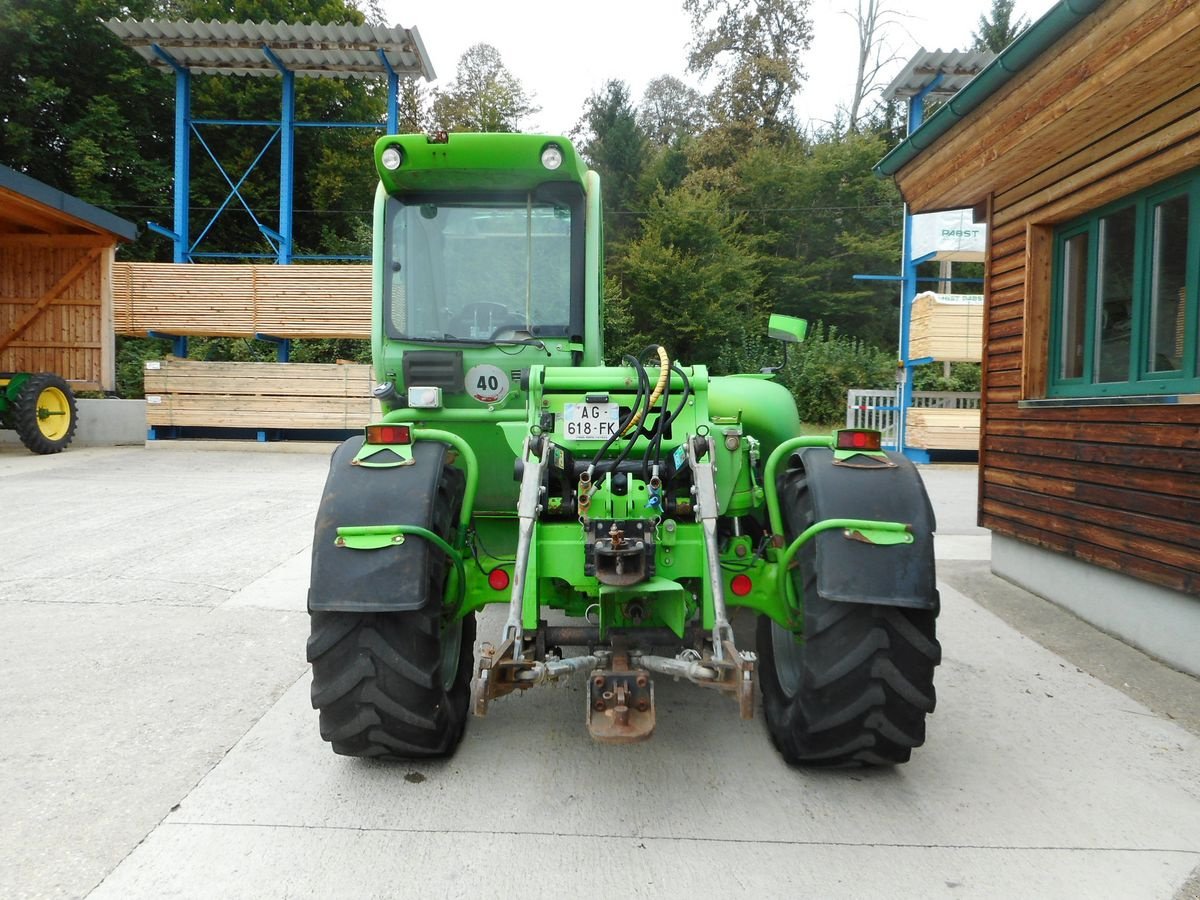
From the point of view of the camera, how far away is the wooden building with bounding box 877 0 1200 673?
4309 millimetres

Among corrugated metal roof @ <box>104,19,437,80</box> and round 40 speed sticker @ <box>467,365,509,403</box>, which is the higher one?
corrugated metal roof @ <box>104,19,437,80</box>

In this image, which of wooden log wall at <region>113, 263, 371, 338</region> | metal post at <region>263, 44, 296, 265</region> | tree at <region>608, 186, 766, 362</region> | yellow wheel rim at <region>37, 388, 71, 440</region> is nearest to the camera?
yellow wheel rim at <region>37, 388, 71, 440</region>

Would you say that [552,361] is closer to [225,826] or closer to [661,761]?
[661,761]

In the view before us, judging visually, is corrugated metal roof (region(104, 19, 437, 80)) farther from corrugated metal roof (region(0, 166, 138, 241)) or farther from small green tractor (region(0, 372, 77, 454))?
small green tractor (region(0, 372, 77, 454))

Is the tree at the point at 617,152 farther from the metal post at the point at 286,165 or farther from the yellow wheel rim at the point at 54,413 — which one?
the yellow wheel rim at the point at 54,413

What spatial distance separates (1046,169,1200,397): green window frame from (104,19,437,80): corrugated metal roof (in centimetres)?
1367

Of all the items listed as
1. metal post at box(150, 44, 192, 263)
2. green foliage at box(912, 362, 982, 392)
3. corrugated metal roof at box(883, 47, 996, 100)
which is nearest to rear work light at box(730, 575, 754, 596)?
corrugated metal roof at box(883, 47, 996, 100)

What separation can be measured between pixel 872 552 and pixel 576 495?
106cm

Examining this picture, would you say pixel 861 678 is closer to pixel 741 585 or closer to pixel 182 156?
pixel 741 585

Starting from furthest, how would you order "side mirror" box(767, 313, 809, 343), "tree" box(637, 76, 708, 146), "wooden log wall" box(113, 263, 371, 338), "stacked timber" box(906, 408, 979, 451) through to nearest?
"tree" box(637, 76, 708, 146), "wooden log wall" box(113, 263, 371, 338), "stacked timber" box(906, 408, 979, 451), "side mirror" box(767, 313, 809, 343)

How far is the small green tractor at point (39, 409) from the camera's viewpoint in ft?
42.9

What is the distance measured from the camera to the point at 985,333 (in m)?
6.65

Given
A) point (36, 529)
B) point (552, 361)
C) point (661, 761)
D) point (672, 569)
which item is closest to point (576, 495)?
point (672, 569)

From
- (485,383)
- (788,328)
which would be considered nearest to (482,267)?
(485,383)
